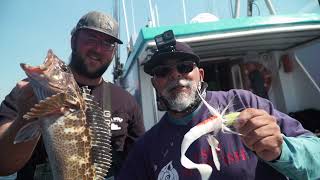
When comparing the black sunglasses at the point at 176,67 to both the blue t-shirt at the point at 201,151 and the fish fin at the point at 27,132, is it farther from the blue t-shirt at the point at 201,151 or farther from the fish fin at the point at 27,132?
the fish fin at the point at 27,132

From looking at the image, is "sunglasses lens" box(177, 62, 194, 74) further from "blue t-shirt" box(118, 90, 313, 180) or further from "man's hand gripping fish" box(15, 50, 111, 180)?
"man's hand gripping fish" box(15, 50, 111, 180)

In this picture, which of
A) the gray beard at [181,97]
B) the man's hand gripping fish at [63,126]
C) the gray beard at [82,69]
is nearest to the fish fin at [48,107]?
the man's hand gripping fish at [63,126]

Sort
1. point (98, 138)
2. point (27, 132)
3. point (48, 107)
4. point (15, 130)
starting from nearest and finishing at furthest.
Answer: point (48, 107), point (27, 132), point (98, 138), point (15, 130)

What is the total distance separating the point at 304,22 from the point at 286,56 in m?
2.21

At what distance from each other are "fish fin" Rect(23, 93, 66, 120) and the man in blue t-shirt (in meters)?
1.01

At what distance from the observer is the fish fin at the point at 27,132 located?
2.81 metres

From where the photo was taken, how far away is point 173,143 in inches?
129

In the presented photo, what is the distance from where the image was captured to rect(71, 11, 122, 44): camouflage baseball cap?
432cm

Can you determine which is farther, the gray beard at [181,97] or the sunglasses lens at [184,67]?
the sunglasses lens at [184,67]

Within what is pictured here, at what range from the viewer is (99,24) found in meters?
4.35

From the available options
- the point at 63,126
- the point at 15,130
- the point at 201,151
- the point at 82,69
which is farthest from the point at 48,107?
the point at 82,69

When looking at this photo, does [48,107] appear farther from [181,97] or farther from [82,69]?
[82,69]

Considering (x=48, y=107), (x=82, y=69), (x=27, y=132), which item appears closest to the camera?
(x=48, y=107)

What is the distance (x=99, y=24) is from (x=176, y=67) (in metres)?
1.32
